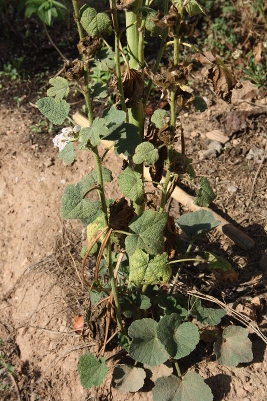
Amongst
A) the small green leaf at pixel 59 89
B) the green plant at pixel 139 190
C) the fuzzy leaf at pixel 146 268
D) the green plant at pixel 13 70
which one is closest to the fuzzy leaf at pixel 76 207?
the green plant at pixel 139 190

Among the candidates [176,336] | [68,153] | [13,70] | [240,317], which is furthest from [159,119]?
[13,70]

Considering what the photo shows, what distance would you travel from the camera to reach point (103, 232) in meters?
1.75

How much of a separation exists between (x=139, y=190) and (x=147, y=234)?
18cm

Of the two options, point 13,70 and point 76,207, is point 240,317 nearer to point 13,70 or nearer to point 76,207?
point 76,207

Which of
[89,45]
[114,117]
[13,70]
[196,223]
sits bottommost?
[196,223]

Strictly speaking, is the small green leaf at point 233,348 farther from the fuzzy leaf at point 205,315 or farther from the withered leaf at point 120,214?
the withered leaf at point 120,214

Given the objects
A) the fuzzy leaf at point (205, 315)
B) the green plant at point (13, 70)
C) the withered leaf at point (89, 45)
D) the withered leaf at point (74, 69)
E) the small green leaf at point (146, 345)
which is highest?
the withered leaf at point (89, 45)

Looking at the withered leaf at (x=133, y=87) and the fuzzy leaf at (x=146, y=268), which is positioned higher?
the withered leaf at (x=133, y=87)

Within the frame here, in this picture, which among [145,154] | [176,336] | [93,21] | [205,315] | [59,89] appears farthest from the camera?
[205,315]

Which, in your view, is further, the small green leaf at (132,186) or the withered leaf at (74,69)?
the small green leaf at (132,186)

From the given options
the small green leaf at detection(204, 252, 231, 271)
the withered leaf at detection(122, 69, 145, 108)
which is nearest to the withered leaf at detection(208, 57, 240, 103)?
the withered leaf at detection(122, 69, 145, 108)

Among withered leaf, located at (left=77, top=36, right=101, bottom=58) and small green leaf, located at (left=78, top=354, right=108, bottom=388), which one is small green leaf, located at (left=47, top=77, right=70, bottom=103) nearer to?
withered leaf, located at (left=77, top=36, right=101, bottom=58)

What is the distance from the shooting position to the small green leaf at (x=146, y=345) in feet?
6.17

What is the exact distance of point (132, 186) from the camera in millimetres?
1663
